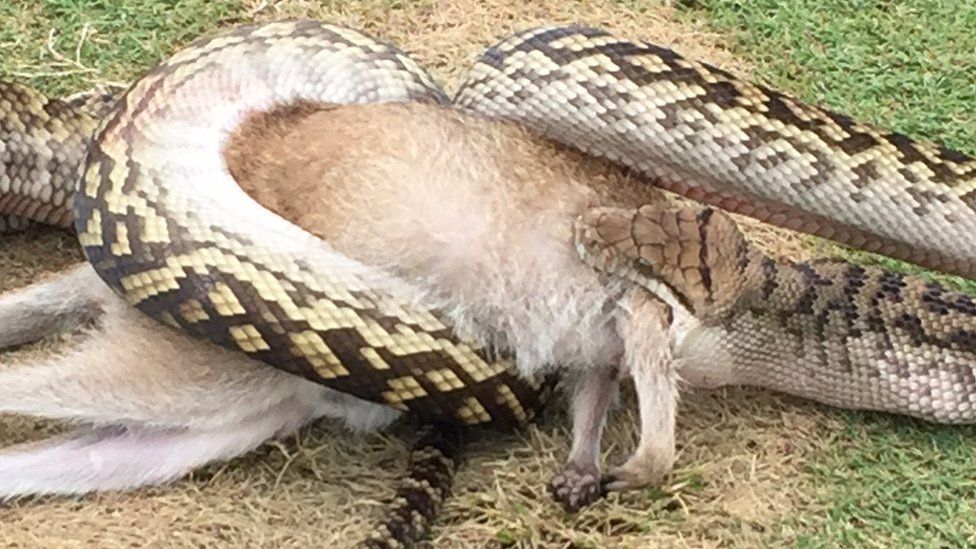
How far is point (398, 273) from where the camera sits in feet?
8.08

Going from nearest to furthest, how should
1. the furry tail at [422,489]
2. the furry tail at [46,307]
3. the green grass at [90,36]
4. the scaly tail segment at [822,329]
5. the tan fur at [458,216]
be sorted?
the furry tail at [422,489] < the tan fur at [458,216] < the scaly tail segment at [822,329] < the furry tail at [46,307] < the green grass at [90,36]

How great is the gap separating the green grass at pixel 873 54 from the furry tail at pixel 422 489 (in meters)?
1.55

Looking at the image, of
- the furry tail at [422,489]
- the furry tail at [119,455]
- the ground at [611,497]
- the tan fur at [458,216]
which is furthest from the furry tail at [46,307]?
the furry tail at [422,489]

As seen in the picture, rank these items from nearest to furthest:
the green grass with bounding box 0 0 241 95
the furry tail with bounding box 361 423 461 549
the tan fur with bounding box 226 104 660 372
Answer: the furry tail with bounding box 361 423 461 549 < the tan fur with bounding box 226 104 660 372 < the green grass with bounding box 0 0 241 95

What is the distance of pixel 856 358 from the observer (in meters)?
2.80

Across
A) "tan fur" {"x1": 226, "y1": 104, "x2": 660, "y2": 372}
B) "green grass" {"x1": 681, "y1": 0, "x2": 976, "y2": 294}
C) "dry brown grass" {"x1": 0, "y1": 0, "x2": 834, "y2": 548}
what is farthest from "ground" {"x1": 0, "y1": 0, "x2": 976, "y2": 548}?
"tan fur" {"x1": 226, "y1": 104, "x2": 660, "y2": 372}

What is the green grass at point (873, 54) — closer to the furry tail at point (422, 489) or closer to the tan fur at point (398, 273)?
the tan fur at point (398, 273)

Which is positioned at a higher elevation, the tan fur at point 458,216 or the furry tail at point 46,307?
the tan fur at point 458,216

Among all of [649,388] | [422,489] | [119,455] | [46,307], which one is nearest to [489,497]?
[422,489]

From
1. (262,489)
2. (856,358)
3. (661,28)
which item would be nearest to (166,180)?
(262,489)

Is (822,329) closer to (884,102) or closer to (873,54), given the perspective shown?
(884,102)

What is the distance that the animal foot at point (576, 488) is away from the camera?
2457 mm

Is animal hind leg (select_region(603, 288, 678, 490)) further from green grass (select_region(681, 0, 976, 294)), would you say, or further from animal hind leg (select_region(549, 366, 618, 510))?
green grass (select_region(681, 0, 976, 294))

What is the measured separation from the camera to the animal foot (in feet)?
8.06
